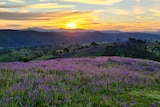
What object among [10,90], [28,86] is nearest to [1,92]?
[10,90]

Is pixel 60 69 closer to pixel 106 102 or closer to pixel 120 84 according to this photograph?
pixel 120 84

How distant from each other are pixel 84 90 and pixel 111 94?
1157 millimetres

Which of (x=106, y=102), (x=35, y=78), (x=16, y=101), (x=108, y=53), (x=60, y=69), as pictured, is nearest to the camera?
(x=16, y=101)

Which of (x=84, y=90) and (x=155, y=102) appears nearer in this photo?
(x=155, y=102)

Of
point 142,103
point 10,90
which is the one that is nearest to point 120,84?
point 142,103

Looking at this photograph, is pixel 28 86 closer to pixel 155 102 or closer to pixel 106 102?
pixel 106 102

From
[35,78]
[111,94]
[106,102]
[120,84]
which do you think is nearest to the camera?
[106,102]

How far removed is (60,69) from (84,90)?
Answer: 522 cm

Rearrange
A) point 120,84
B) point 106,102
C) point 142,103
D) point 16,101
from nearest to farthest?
point 16,101 → point 106,102 → point 142,103 → point 120,84

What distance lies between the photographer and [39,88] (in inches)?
416

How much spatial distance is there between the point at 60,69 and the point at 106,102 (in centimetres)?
715

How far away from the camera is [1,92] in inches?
383

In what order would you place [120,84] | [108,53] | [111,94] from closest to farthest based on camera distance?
[111,94] < [120,84] < [108,53]

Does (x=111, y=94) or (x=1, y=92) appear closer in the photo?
(x=1, y=92)
